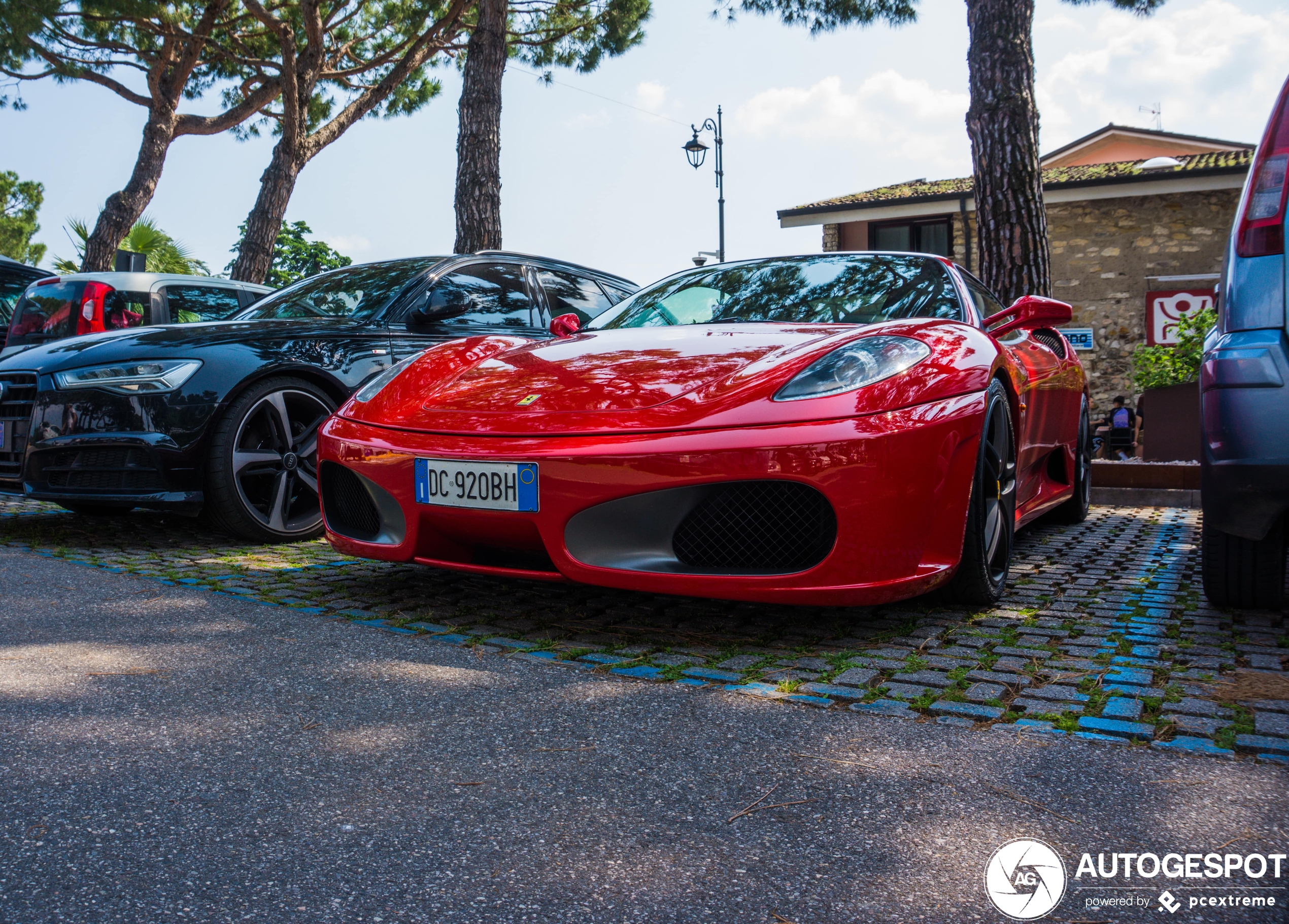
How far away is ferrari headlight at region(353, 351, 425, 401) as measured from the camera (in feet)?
11.3

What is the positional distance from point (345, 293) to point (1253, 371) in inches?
158

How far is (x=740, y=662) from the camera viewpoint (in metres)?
2.63

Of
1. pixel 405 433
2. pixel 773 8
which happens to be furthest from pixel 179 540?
pixel 773 8

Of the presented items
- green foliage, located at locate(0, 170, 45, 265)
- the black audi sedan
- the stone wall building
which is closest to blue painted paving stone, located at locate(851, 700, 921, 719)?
the black audi sedan

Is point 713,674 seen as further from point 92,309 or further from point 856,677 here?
point 92,309

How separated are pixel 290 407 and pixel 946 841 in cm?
360

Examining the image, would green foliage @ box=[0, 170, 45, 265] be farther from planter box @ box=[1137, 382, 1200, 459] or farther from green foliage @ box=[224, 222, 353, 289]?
planter box @ box=[1137, 382, 1200, 459]

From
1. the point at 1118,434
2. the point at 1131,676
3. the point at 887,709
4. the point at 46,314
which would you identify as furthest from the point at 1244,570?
the point at 1118,434

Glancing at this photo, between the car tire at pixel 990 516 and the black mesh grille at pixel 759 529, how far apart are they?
489 millimetres

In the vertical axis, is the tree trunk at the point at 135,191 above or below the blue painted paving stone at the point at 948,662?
above

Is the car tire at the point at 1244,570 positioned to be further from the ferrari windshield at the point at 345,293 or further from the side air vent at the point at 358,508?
the ferrari windshield at the point at 345,293

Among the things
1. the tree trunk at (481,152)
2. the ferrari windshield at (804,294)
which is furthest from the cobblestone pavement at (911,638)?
the tree trunk at (481,152)

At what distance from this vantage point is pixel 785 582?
8.57 feet

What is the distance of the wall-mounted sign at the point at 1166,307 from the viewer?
58.2ft
